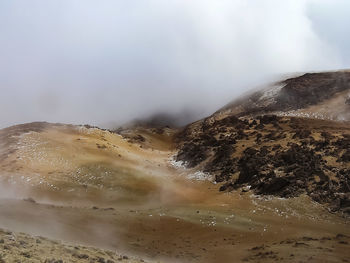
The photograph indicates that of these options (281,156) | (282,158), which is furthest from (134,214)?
(281,156)

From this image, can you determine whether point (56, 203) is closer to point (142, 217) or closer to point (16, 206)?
point (16, 206)

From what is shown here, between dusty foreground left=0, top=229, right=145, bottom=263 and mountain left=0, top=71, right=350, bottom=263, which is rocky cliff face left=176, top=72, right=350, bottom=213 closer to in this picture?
mountain left=0, top=71, right=350, bottom=263

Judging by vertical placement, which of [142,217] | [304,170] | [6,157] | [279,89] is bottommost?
[142,217]

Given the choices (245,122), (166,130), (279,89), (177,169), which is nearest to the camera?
(177,169)

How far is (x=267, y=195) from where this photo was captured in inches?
1147

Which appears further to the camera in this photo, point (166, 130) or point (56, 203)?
point (166, 130)

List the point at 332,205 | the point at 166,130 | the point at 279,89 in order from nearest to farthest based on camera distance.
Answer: the point at 332,205 → the point at 279,89 → the point at 166,130

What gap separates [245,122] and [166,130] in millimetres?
29349

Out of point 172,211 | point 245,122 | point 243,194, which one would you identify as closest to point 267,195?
point 243,194

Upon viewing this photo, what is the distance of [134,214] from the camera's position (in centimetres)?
2822

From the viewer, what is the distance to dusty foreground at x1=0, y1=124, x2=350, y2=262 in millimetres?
19703

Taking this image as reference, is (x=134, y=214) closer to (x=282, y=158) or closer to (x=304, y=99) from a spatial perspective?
(x=282, y=158)

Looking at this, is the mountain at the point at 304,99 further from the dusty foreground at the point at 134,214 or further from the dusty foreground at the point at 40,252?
the dusty foreground at the point at 40,252

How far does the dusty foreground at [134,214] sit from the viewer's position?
1970cm
